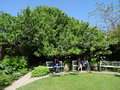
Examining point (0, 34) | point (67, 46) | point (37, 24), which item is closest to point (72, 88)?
point (67, 46)

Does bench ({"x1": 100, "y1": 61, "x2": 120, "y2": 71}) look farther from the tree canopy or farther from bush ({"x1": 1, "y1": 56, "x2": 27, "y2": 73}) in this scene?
bush ({"x1": 1, "y1": 56, "x2": 27, "y2": 73})

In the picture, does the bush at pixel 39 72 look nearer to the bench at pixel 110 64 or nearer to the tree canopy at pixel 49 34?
the tree canopy at pixel 49 34

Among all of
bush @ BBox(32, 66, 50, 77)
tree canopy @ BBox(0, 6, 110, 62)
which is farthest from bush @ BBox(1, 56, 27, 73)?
bush @ BBox(32, 66, 50, 77)

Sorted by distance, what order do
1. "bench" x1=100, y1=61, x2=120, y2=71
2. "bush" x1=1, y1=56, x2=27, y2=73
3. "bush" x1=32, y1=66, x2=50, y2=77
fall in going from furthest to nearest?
"bench" x1=100, y1=61, x2=120, y2=71 → "bush" x1=1, y1=56, x2=27, y2=73 → "bush" x1=32, y1=66, x2=50, y2=77

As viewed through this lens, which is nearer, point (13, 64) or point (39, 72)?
point (39, 72)

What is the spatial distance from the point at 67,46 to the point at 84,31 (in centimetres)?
253

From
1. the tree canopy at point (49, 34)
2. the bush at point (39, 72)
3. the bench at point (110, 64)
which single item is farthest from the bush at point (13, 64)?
the bench at point (110, 64)

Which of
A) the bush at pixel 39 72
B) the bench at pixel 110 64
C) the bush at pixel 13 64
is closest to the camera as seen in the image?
the bush at pixel 39 72

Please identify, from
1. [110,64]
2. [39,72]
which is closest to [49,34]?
[39,72]

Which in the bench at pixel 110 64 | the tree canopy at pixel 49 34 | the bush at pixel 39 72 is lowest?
the bush at pixel 39 72

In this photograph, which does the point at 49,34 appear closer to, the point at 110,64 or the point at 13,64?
the point at 13,64

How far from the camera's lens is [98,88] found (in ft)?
22.1

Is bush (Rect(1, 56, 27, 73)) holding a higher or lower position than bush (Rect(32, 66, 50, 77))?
higher

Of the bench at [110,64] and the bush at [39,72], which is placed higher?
the bench at [110,64]
